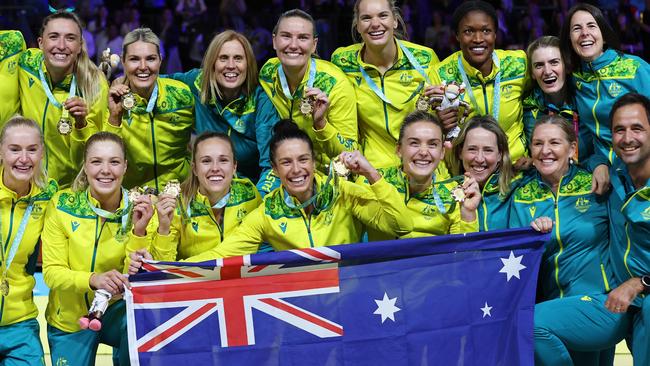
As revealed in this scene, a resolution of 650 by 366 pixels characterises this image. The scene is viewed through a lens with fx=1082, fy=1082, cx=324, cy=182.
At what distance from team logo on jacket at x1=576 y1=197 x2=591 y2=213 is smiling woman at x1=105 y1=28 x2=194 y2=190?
2.47 meters

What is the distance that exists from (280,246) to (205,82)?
51.7 inches

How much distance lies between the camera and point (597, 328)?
5781 mm

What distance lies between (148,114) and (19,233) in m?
1.20

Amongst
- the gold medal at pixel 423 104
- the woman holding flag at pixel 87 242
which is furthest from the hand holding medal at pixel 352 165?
the woman holding flag at pixel 87 242

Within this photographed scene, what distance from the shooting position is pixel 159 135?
6723mm

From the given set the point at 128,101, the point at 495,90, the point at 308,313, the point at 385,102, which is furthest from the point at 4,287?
the point at 495,90

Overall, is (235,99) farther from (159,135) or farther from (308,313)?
(308,313)

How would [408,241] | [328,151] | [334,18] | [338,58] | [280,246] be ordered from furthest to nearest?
[334,18], [338,58], [328,151], [280,246], [408,241]

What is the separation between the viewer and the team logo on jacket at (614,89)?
6391 mm

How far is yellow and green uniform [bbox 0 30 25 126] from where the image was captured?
22.7 feet

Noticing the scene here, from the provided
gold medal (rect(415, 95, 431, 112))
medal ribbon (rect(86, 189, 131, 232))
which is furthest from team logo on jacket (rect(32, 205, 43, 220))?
gold medal (rect(415, 95, 431, 112))

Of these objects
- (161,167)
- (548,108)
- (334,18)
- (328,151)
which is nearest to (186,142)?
(161,167)

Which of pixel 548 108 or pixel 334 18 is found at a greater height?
pixel 334 18

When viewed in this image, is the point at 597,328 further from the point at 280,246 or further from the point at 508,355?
the point at 280,246
